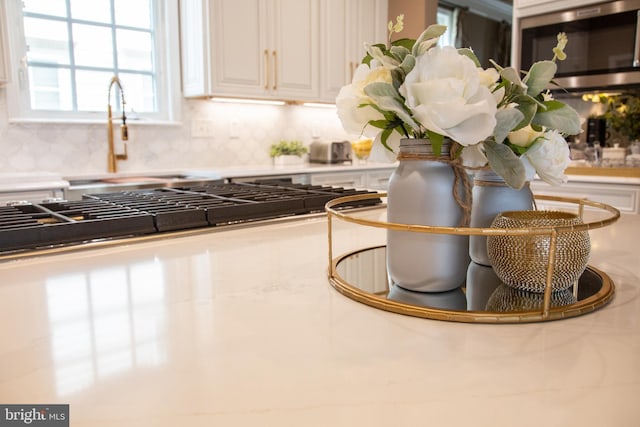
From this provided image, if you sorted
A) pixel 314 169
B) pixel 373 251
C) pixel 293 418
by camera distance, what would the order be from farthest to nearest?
pixel 314 169
pixel 373 251
pixel 293 418

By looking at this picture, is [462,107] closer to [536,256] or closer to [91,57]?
[536,256]

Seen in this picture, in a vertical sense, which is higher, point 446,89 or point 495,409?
point 446,89

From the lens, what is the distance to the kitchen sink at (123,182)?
107 inches

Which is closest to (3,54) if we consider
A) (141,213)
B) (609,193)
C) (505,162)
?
(141,213)

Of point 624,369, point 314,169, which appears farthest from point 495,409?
point 314,169

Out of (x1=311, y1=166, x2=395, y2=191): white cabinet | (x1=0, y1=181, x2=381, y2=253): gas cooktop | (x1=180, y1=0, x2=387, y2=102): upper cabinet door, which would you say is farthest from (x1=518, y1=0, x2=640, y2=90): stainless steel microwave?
(x1=0, y1=181, x2=381, y2=253): gas cooktop

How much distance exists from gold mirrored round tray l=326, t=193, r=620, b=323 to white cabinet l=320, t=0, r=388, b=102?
3.40 meters

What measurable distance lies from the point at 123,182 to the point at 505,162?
8.79 ft

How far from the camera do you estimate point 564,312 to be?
0.63 meters

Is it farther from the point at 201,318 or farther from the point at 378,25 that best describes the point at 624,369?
the point at 378,25

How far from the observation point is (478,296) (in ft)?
2.27

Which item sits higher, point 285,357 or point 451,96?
point 451,96

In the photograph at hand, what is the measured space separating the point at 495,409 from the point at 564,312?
252 millimetres

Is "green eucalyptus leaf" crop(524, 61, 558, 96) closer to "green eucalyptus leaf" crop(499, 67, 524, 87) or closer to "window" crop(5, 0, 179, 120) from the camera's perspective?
"green eucalyptus leaf" crop(499, 67, 524, 87)
